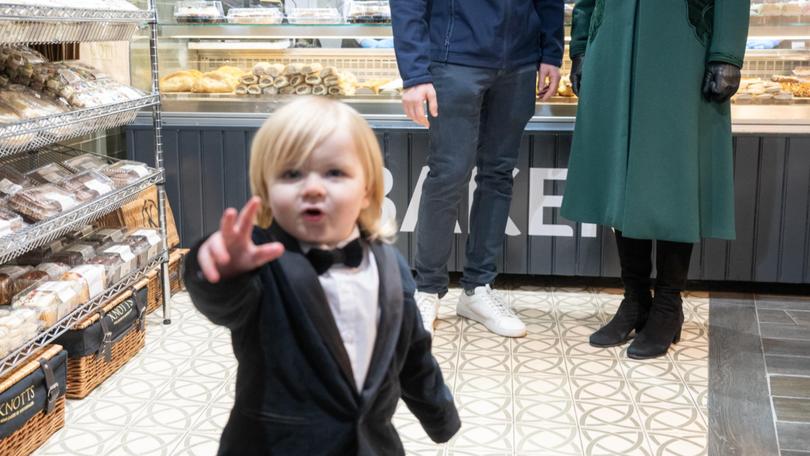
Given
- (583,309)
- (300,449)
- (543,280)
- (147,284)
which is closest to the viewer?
(300,449)

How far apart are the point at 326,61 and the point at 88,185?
137 cm

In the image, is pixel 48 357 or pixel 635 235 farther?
pixel 635 235

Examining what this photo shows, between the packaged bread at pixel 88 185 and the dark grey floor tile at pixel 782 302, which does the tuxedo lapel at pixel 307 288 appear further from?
the dark grey floor tile at pixel 782 302

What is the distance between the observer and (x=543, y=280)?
14.0ft

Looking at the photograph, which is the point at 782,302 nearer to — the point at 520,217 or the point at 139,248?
the point at 520,217

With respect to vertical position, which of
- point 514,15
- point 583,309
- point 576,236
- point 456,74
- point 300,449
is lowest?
point 583,309

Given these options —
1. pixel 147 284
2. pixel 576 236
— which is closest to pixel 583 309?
pixel 576 236

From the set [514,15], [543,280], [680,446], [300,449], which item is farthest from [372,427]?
[543,280]

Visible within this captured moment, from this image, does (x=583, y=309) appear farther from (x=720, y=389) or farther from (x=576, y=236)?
(x=720, y=389)

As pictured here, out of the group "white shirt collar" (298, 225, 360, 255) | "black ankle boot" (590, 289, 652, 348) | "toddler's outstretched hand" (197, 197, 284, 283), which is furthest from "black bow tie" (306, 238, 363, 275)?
"black ankle boot" (590, 289, 652, 348)

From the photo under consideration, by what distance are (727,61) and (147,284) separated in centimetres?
220

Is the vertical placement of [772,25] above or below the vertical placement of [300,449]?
above

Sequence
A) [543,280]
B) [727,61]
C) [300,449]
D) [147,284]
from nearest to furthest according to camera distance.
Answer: [300,449] < [727,61] < [147,284] < [543,280]

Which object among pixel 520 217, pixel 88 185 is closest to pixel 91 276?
pixel 88 185
